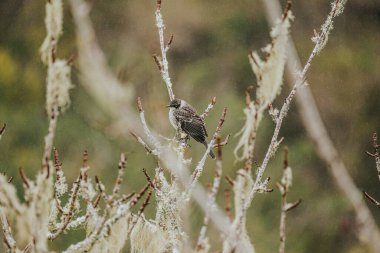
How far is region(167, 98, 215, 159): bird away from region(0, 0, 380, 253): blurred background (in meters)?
4.53

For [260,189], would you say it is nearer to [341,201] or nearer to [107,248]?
[107,248]

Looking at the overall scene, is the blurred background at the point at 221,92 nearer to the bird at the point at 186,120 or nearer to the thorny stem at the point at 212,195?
the bird at the point at 186,120

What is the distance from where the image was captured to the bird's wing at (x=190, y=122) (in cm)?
373

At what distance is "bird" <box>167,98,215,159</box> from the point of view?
3727 millimetres

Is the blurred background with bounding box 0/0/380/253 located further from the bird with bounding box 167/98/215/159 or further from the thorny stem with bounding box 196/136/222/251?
the thorny stem with bounding box 196/136/222/251

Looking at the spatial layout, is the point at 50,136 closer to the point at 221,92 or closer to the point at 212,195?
the point at 212,195

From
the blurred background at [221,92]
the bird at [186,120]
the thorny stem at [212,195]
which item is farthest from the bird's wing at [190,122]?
the blurred background at [221,92]

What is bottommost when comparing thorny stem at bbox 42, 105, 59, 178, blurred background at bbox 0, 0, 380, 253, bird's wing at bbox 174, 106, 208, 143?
thorny stem at bbox 42, 105, 59, 178

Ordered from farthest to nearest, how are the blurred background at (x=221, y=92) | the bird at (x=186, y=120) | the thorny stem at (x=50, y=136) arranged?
the blurred background at (x=221, y=92)
the bird at (x=186, y=120)
the thorny stem at (x=50, y=136)

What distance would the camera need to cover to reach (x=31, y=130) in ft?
33.3

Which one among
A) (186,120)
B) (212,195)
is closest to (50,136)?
(212,195)

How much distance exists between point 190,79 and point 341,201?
3090mm

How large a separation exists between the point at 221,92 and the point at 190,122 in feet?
29.9

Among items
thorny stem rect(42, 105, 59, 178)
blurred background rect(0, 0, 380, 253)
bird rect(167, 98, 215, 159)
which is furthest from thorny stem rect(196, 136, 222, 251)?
blurred background rect(0, 0, 380, 253)
